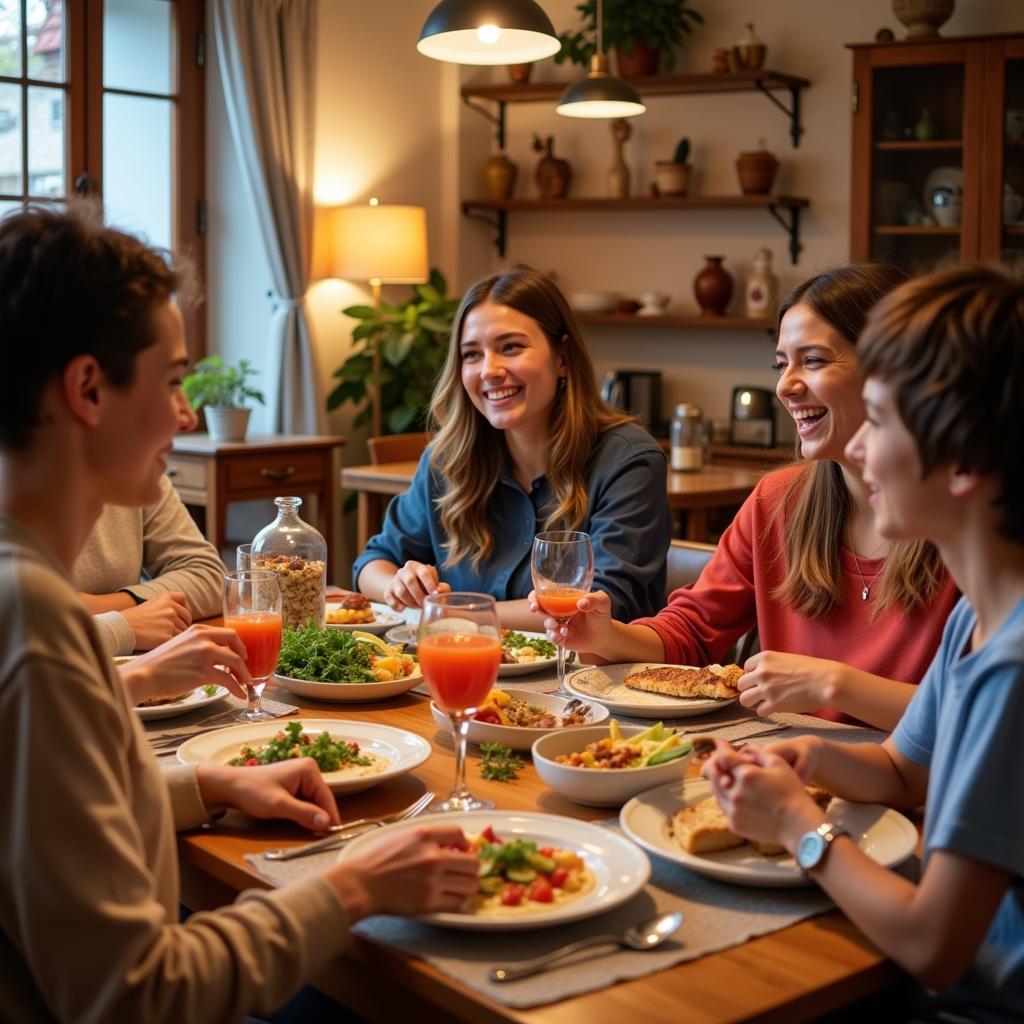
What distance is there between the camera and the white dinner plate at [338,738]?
158 centimetres

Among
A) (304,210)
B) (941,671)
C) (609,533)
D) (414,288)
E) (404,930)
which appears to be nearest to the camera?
(404,930)

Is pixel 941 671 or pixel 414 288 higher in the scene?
pixel 414 288

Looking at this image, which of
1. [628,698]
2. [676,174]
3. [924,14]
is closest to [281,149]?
[676,174]

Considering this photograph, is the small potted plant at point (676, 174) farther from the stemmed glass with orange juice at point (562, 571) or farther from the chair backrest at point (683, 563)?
the stemmed glass with orange juice at point (562, 571)

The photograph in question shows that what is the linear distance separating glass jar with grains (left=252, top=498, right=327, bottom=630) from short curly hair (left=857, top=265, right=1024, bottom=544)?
119 cm

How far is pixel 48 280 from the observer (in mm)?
1161

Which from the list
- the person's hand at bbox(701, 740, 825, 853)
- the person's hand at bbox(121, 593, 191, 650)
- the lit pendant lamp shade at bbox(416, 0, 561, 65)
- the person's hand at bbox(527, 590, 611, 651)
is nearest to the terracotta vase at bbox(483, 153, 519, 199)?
the lit pendant lamp shade at bbox(416, 0, 561, 65)

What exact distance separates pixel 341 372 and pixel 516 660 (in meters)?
3.88

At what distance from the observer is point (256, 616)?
183 centimetres

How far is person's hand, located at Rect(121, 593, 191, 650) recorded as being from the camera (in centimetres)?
216

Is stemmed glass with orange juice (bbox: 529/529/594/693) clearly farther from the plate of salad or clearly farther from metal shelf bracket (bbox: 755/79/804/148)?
metal shelf bracket (bbox: 755/79/804/148)

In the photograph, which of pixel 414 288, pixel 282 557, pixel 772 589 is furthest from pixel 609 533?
pixel 414 288

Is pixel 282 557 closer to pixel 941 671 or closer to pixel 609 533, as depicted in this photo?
pixel 609 533

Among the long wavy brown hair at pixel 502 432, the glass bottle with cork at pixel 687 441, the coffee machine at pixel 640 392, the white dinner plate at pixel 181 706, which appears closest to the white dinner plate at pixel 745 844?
the white dinner plate at pixel 181 706
